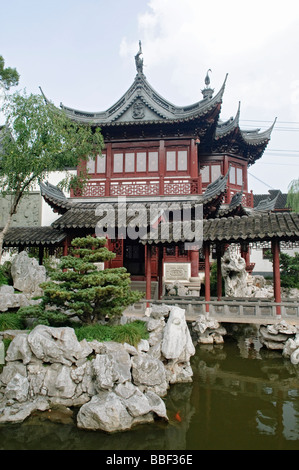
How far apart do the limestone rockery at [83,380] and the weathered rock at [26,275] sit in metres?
4.84

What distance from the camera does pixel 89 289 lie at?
289 inches

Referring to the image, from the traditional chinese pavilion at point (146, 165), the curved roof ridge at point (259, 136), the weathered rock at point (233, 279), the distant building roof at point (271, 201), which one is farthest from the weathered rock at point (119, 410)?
the curved roof ridge at point (259, 136)

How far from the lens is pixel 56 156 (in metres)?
9.94

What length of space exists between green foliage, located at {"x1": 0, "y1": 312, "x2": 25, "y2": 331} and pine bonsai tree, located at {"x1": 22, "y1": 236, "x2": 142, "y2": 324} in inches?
22.8

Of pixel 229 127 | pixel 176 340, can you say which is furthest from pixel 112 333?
pixel 229 127

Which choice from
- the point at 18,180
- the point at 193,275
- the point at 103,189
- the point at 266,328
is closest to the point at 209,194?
the point at 193,275

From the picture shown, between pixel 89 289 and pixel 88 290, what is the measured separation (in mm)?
45

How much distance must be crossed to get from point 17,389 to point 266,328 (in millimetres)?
7280

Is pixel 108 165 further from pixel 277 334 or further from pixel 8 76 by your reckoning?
pixel 277 334

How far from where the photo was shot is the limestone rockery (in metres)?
5.55

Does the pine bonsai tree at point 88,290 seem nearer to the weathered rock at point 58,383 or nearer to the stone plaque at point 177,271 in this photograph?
the weathered rock at point 58,383
